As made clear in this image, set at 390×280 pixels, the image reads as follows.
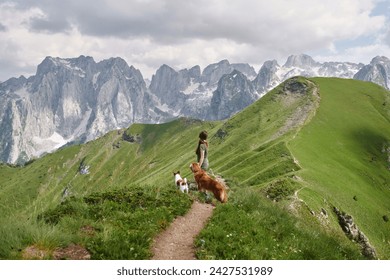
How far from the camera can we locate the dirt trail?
1235 centimetres

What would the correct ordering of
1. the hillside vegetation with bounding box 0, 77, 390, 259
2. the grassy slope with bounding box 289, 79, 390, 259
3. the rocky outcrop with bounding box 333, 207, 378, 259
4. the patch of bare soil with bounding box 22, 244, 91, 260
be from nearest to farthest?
1. the patch of bare soil with bounding box 22, 244, 91, 260
2. the hillside vegetation with bounding box 0, 77, 390, 259
3. the rocky outcrop with bounding box 333, 207, 378, 259
4. the grassy slope with bounding box 289, 79, 390, 259

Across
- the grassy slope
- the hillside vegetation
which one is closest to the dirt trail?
the hillside vegetation

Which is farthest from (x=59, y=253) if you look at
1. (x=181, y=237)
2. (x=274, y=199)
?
(x=274, y=199)

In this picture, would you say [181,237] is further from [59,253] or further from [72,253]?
[59,253]

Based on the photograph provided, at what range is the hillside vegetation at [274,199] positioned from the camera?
11992mm

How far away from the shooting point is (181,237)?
1448 centimetres

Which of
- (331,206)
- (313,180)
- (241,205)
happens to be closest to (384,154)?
(313,180)

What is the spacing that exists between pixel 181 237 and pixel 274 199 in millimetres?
35032

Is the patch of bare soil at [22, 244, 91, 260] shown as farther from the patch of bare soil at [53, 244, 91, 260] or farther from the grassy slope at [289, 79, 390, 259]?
the grassy slope at [289, 79, 390, 259]

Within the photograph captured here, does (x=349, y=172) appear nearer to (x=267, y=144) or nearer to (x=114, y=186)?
(x=267, y=144)

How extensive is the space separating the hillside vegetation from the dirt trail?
40 cm

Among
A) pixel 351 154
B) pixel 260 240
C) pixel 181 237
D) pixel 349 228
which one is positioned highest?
pixel 260 240

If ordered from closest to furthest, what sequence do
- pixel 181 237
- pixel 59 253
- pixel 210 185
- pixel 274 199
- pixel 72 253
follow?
1. pixel 59 253
2. pixel 72 253
3. pixel 181 237
4. pixel 210 185
5. pixel 274 199
